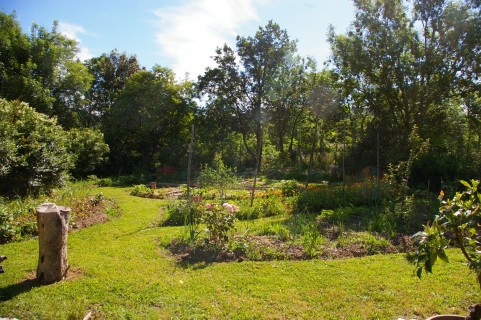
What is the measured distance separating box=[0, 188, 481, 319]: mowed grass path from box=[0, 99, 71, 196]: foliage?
4.43 m

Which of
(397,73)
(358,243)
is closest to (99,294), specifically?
(358,243)

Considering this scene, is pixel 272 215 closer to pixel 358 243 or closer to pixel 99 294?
pixel 358 243

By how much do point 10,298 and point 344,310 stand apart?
4077 mm

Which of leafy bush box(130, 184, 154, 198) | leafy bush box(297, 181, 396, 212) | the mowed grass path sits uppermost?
leafy bush box(297, 181, 396, 212)

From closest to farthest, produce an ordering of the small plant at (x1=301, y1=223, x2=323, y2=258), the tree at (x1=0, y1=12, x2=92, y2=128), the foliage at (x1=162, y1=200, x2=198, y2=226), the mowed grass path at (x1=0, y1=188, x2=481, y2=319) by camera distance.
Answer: the mowed grass path at (x1=0, y1=188, x2=481, y2=319) → the small plant at (x1=301, y1=223, x2=323, y2=258) → the foliage at (x1=162, y1=200, x2=198, y2=226) → the tree at (x1=0, y1=12, x2=92, y2=128)

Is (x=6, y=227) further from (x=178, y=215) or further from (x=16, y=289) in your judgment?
(x=178, y=215)

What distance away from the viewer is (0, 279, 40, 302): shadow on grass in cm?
404

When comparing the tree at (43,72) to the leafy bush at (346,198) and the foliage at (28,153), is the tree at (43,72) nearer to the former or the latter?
the foliage at (28,153)

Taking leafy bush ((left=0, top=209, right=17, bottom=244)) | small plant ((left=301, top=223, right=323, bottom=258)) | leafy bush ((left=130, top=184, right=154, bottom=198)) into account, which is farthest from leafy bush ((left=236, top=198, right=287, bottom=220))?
leafy bush ((left=130, top=184, right=154, bottom=198))

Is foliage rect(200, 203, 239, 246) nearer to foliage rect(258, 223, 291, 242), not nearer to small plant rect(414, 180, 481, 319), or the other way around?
foliage rect(258, 223, 291, 242)

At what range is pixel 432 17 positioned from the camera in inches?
632

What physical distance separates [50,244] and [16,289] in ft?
2.15

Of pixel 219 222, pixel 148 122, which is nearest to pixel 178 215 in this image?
pixel 219 222

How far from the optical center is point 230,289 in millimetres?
4336
